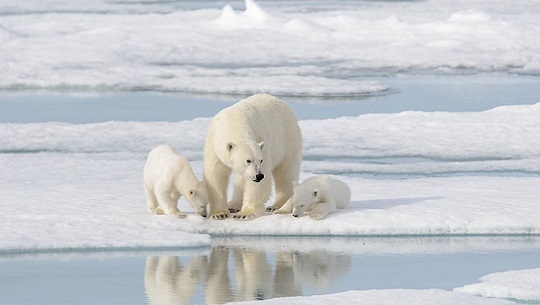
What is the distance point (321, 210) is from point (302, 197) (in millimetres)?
156

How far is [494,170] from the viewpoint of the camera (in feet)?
31.8

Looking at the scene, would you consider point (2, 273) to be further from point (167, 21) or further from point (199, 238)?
point (167, 21)

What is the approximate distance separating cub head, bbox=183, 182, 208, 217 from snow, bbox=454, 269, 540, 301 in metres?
1.81

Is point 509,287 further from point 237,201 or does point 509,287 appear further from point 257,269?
point 237,201

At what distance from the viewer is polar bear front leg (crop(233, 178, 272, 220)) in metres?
6.86

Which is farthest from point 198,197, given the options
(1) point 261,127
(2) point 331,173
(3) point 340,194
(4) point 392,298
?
(2) point 331,173

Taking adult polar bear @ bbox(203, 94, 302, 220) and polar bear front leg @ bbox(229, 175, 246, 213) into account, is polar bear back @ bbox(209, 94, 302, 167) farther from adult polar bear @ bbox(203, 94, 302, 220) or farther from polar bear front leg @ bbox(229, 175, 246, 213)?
polar bear front leg @ bbox(229, 175, 246, 213)

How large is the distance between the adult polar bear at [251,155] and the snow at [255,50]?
310 inches

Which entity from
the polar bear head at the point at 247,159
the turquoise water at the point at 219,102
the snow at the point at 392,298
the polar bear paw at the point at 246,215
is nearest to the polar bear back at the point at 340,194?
the polar bear paw at the point at 246,215

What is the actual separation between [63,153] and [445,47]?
33.5ft

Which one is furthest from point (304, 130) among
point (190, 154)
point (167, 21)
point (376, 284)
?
point (167, 21)

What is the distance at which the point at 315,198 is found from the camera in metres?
6.88

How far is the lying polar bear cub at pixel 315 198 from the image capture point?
6.82 meters

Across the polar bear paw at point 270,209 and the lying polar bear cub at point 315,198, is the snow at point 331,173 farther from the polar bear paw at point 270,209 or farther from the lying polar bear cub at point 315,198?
the polar bear paw at point 270,209
